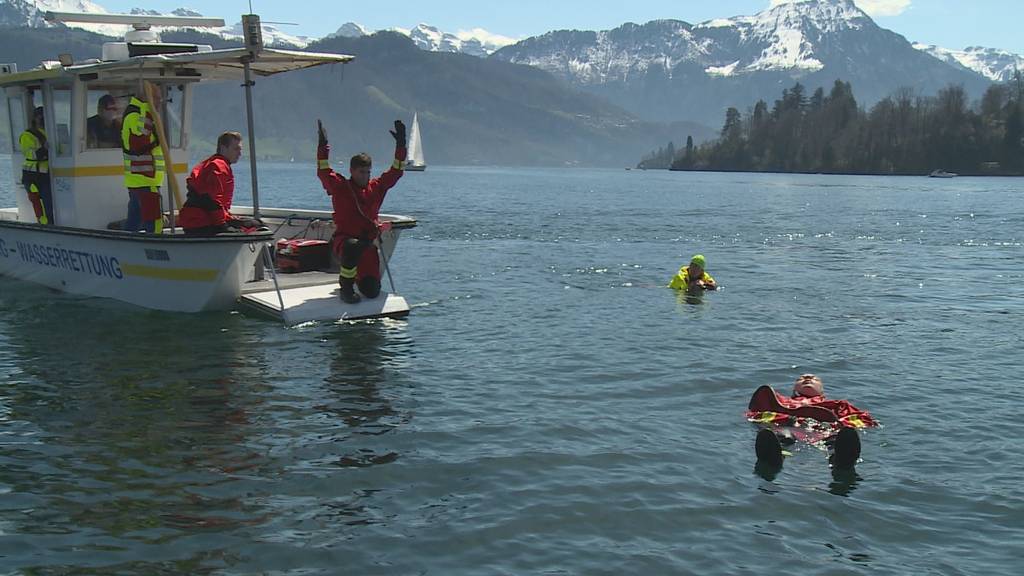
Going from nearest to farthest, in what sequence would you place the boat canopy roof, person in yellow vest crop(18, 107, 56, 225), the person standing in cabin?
1. the boat canopy roof
2. the person standing in cabin
3. person in yellow vest crop(18, 107, 56, 225)

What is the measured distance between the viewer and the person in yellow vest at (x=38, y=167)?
19516mm

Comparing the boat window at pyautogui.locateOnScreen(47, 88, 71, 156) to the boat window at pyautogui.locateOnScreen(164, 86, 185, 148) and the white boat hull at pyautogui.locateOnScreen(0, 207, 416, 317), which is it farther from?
the boat window at pyautogui.locateOnScreen(164, 86, 185, 148)

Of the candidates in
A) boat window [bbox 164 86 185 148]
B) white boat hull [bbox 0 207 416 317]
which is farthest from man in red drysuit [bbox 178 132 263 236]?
boat window [bbox 164 86 185 148]

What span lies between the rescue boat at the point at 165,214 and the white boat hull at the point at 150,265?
25 mm

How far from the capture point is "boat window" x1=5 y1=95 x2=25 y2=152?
802 inches

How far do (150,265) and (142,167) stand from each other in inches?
70.2

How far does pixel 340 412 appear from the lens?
1207 centimetres

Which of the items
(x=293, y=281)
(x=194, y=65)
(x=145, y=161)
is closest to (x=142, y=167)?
(x=145, y=161)

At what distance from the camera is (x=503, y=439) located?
11000mm

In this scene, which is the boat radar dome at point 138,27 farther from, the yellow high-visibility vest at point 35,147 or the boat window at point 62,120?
the yellow high-visibility vest at point 35,147

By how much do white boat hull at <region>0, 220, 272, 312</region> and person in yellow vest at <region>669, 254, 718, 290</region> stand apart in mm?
10188

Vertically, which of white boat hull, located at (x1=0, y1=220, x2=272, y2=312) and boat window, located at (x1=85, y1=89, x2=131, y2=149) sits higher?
boat window, located at (x1=85, y1=89, x2=131, y2=149)

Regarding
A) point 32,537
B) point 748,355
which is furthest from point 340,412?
point 748,355

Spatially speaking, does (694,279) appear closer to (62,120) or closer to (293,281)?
(293,281)
